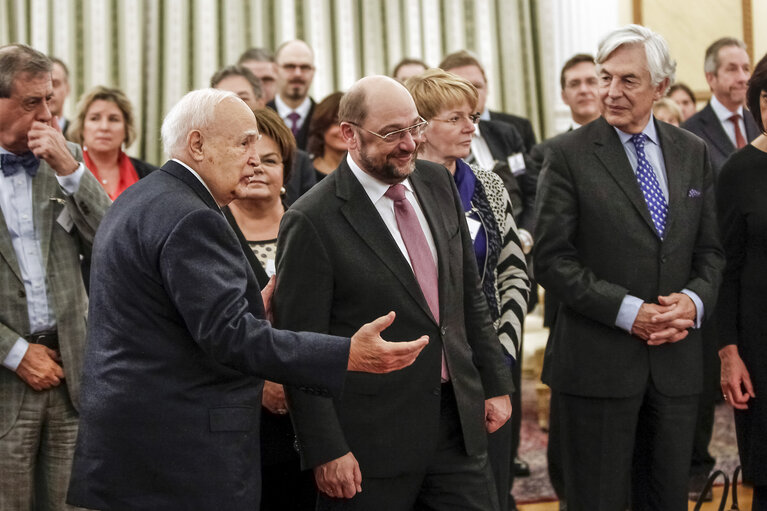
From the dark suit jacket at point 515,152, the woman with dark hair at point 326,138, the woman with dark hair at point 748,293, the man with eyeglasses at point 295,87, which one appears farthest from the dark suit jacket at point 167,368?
the man with eyeglasses at point 295,87

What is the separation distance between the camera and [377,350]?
206 cm

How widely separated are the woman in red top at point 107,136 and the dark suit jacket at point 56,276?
1264 mm

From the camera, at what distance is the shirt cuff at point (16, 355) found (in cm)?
273

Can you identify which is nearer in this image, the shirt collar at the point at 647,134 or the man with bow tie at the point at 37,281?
the man with bow tie at the point at 37,281

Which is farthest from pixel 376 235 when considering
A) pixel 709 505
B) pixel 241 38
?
pixel 241 38

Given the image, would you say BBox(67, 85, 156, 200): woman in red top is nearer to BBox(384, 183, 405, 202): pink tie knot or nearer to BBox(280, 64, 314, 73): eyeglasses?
BBox(280, 64, 314, 73): eyeglasses

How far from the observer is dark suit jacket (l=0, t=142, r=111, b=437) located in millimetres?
2779

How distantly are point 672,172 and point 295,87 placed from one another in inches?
111

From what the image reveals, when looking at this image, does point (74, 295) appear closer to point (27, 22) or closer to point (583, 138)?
point (583, 138)

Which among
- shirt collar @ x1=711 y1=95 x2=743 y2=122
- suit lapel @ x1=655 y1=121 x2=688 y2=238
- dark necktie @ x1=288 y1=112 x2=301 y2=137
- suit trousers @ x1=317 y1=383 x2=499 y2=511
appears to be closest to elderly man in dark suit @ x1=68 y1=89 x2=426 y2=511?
suit trousers @ x1=317 y1=383 x2=499 y2=511

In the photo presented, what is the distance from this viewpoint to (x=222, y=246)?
2.07m

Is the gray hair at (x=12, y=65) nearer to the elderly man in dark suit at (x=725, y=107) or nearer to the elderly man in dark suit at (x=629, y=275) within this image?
the elderly man in dark suit at (x=629, y=275)

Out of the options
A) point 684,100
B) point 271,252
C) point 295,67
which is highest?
point 295,67

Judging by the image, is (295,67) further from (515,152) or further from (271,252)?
(271,252)
